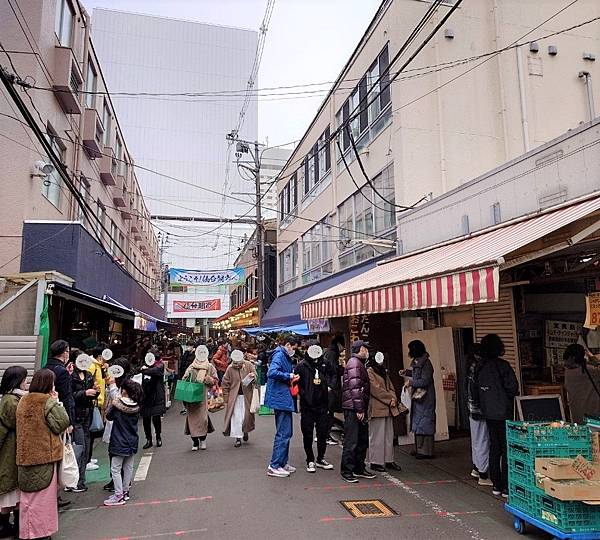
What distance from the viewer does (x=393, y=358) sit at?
884 cm

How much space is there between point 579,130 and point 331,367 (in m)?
5.06

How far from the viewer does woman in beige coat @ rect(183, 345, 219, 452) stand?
8.29 m

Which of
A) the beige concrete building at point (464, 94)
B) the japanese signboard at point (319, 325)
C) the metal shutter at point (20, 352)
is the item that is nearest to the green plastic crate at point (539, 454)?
the japanese signboard at point (319, 325)

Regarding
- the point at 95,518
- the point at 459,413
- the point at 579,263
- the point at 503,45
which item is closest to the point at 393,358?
the point at 459,413

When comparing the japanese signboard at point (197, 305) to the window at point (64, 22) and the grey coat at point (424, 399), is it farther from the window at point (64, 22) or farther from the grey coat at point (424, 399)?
the grey coat at point (424, 399)

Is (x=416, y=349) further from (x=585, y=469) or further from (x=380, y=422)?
(x=585, y=469)

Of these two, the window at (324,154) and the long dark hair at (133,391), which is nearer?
the long dark hair at (133,391)

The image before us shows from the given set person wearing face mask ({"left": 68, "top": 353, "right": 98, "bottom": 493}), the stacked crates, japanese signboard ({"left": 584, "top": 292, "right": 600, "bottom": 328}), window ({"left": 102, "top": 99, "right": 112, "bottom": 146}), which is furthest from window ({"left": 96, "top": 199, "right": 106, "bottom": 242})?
the stacked crates

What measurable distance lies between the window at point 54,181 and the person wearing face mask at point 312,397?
8.67m

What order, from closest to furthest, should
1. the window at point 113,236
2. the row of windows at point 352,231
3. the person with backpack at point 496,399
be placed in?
1. the person with backpack at point 496,399
2. the row of windows at point 352,231
3. the window at point 113,236

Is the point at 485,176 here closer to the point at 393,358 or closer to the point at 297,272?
the point at 393,358

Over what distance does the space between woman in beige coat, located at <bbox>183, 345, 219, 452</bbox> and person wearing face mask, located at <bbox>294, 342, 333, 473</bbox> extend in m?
2.35

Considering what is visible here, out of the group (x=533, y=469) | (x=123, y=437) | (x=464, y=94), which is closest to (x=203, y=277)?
(x=464, y=94)

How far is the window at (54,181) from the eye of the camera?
464 inches
